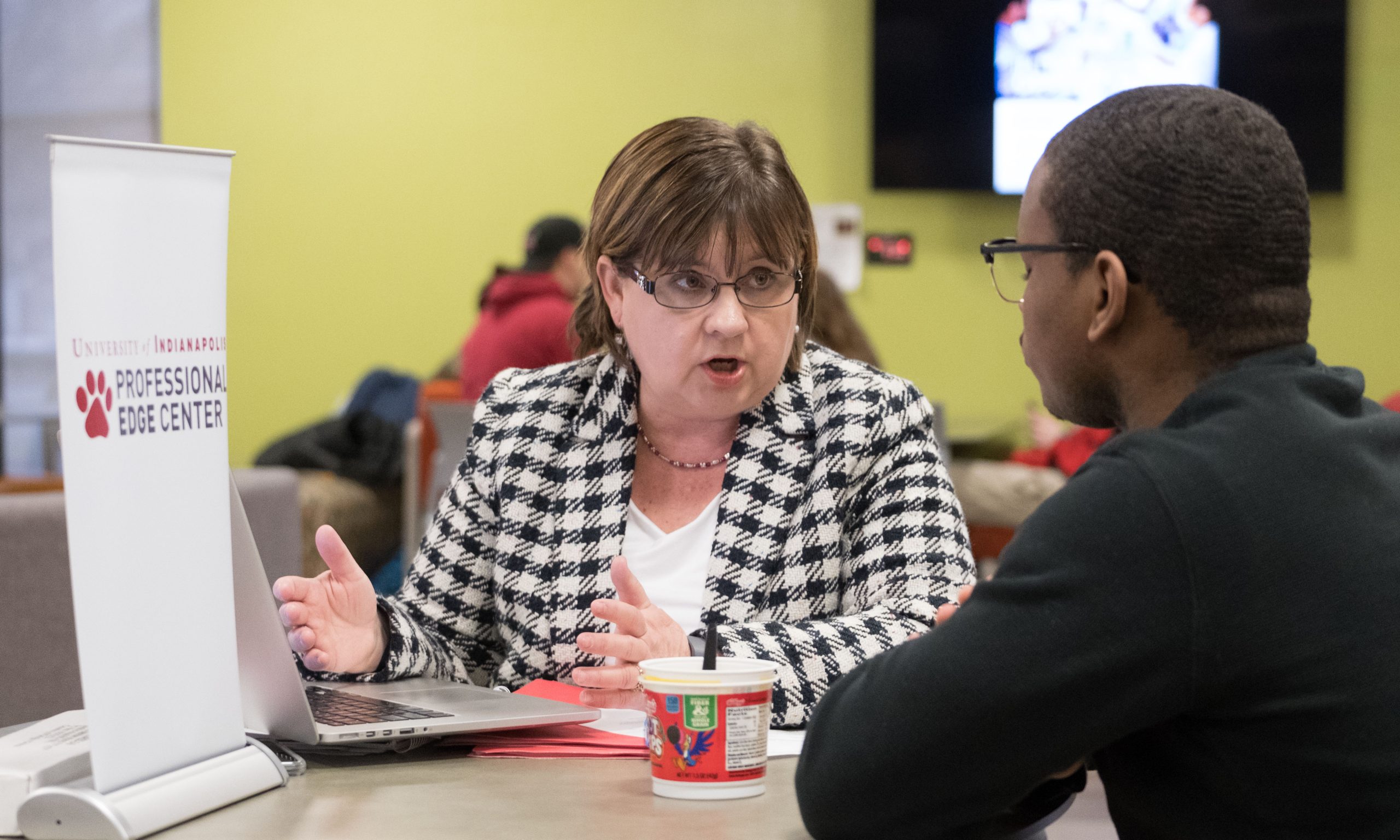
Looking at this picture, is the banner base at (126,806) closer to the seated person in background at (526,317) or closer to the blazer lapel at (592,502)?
the blazer lapel at (592,502)

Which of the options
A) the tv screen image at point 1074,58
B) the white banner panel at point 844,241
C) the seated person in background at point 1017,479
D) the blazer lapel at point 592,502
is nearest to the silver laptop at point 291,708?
the blazer lapel at point 592,502

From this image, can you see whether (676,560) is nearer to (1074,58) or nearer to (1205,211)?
(1205,211)

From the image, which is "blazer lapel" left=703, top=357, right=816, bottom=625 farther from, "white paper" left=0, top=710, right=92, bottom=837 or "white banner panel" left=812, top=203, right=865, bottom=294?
"white banner panel" left=812, top=203, right=865, bottom=294

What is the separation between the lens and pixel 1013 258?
1032 mm

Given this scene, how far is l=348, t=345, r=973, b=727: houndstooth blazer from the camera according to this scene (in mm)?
1491

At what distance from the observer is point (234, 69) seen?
547 cm

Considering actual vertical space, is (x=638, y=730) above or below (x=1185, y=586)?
below

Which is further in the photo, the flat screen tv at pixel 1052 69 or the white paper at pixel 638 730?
the flat screen tv at pixel 1052 69

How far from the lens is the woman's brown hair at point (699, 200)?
1.52 metres

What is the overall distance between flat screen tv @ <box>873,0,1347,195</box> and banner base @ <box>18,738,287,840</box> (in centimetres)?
415

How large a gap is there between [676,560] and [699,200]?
1.38 feet

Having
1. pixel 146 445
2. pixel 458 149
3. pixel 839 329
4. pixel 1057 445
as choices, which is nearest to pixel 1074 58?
pixel 1057 445

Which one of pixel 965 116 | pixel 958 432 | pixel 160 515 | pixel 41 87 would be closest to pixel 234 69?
pixel 41 87

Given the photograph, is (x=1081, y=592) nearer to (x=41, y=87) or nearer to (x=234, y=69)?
(x=234, y=69)
